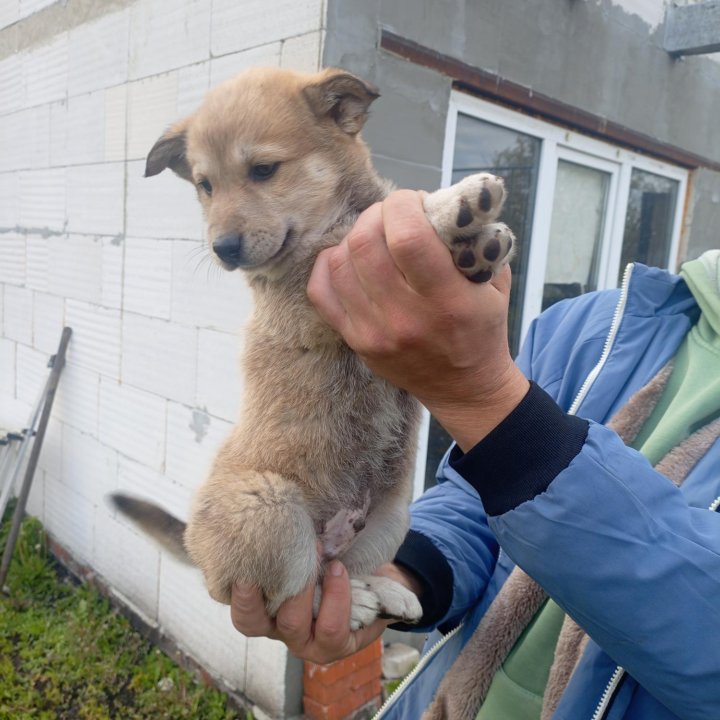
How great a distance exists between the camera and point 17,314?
5293 mm

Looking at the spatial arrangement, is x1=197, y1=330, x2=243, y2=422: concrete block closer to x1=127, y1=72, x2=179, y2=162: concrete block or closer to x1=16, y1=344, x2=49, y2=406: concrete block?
x1=127, y1=72, x2=179, y2=162: concrete block

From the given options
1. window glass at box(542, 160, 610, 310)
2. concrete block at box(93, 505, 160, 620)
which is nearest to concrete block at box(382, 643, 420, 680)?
concrete block at box(93, 505, 160, 620)

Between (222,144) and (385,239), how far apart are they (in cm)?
69

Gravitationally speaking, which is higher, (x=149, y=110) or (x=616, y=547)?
(x=149, y=110)

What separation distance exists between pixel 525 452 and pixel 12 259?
531 centimetres

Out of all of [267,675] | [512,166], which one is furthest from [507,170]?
[267,675]

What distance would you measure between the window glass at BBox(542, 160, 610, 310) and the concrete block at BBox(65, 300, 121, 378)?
2871 mm

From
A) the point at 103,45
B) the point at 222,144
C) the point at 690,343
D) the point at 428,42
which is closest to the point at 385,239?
the point at 222,144

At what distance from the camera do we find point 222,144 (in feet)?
5.16

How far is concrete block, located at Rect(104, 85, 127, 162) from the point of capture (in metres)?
3.89

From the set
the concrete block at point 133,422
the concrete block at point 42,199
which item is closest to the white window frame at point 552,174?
the concrete block at point 133,422

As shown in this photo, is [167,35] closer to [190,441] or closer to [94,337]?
[94,337]

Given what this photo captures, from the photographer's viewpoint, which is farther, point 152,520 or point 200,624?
point 200,624

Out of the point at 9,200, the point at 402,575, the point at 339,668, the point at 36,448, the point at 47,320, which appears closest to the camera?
the point at 402,575
